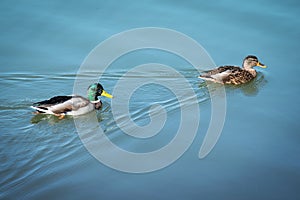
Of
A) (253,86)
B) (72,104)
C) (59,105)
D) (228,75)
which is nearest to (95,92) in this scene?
(72,104)

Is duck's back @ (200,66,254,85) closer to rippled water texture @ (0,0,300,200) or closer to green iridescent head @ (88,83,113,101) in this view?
rippled water texture @ (0,0,300,200)

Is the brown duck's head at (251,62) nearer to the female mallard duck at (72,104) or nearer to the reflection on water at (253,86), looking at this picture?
the reflection on water at (253,86)

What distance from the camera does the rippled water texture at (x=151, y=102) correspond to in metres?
5.45

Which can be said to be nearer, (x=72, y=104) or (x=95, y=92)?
(x=72, y=104)

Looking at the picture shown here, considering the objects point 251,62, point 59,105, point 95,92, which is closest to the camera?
point 59,105

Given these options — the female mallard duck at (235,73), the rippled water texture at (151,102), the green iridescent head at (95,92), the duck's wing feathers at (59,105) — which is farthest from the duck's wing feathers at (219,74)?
the duck's wing feathers at (59,105)

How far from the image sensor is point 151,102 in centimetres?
764

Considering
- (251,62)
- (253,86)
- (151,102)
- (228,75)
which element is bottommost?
(151,102)

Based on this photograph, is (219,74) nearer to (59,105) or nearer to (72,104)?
(72,104)

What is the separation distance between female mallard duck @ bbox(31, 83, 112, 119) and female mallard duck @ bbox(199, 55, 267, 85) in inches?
71.1

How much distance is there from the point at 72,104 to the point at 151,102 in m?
1.22

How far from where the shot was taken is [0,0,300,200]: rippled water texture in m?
5.45

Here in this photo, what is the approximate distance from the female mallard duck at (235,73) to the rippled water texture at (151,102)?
0.16 m

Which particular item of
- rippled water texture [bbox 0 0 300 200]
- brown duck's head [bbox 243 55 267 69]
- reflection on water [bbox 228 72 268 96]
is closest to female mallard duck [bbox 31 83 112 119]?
rippled water texture [bbox 0 0 300 200]
